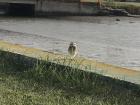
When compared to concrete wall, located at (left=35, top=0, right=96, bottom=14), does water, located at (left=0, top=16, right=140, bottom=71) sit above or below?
above

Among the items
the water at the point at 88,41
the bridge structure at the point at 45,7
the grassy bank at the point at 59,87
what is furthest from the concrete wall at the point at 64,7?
the grassy bank at the point at 59,87

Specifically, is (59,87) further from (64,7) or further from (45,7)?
(64,7)

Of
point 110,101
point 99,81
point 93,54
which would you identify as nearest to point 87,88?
point 99,81

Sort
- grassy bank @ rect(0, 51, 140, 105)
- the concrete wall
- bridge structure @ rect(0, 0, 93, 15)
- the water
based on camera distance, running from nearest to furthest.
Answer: grassy bank @ rect(0, 51, 140, 105) → the water → bridge structure @ rect(0, 0, 93, 15) → the concrete wall

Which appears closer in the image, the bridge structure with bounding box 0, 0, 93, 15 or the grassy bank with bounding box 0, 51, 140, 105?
the grassy bank with bounding box 0, 51, 140, 105

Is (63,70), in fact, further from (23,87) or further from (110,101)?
(110,101)

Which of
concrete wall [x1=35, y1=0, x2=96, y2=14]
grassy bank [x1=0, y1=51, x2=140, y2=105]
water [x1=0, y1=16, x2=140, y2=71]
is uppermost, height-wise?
grassy bank [x1=0, y1=51, x2=140, y2=105]

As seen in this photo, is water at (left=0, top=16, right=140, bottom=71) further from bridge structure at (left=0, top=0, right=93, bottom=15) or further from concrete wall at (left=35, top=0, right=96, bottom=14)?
concrete wall at (left=35, top=0, right=96, bottom=14)

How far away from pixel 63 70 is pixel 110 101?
1869 millimetres

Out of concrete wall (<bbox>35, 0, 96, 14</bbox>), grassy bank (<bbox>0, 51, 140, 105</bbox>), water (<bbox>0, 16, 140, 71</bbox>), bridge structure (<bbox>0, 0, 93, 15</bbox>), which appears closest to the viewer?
grassy bank (<bbox>0, 51, 140, 105</bbox>)

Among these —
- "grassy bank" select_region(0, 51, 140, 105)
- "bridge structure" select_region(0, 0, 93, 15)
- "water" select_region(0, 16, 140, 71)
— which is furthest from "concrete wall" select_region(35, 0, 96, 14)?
"grassy bank" select_region(0, 51, 140, 105)

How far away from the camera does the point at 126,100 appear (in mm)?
7500

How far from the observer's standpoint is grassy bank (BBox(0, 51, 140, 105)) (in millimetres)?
7441

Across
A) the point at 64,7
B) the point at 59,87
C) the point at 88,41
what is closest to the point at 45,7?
the point at 64,7
